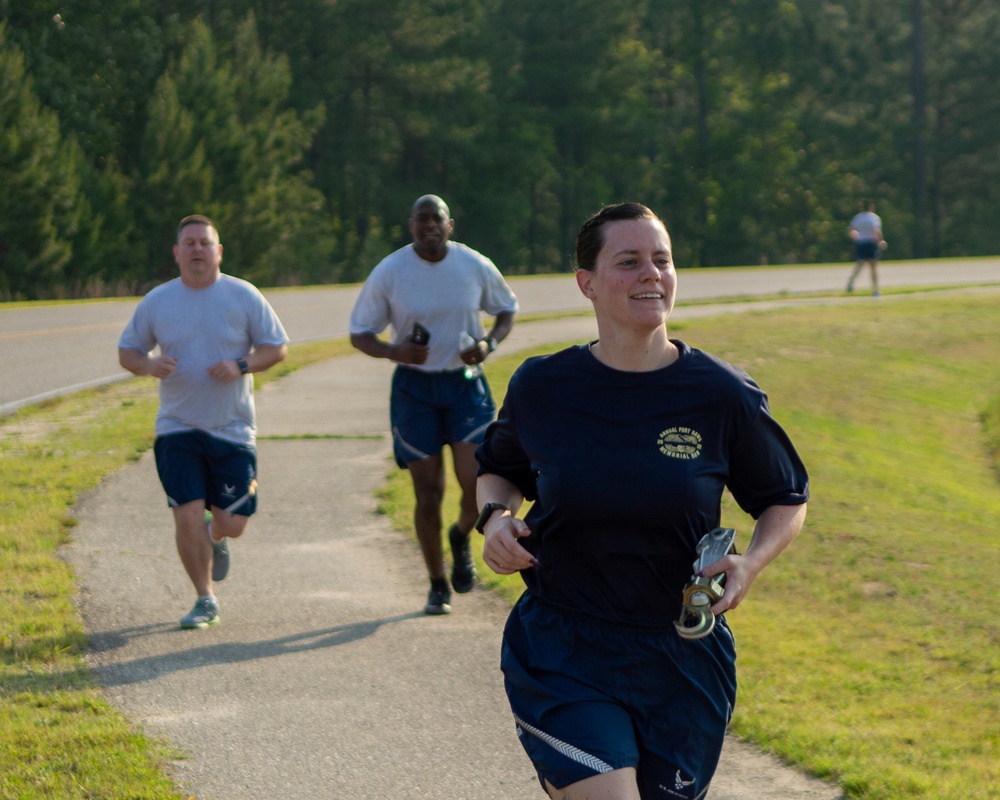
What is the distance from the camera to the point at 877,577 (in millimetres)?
9242

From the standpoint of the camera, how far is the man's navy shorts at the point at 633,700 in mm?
3301

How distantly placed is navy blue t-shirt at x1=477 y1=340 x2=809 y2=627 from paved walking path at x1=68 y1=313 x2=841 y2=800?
1.90 m

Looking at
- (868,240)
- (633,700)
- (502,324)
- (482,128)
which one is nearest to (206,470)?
(502,324)

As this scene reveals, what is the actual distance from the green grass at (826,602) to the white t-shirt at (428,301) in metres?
1.58

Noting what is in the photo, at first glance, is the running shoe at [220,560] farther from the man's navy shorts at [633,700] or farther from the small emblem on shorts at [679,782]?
the small emblem on shorts at [679,782]

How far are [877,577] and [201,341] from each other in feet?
15.3

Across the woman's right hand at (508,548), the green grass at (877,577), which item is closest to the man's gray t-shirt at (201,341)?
the green grass at (877,577)

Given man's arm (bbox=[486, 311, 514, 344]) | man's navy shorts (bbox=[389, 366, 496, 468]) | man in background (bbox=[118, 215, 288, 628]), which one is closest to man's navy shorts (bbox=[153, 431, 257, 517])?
man in background (bbox=[118, 215, 288, 628])

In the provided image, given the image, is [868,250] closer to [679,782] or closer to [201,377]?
[201,377]

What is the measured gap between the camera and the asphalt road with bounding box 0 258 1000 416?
1758 centimetres

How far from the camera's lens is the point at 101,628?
23.3 ft

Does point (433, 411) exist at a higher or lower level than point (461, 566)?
higher

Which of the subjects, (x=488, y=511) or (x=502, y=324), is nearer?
(x=488, y=511)

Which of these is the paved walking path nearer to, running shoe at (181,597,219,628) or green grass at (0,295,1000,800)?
running shoe at (181,597,219,628)
